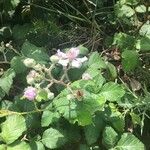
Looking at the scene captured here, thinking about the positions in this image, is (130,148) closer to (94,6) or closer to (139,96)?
(139,96)

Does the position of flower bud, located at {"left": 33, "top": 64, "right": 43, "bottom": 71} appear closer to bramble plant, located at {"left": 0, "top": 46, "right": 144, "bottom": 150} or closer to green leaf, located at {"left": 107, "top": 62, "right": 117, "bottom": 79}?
bramble plant, located at {"left": 0, "top": 46, "right": 144, "bottom": 150}

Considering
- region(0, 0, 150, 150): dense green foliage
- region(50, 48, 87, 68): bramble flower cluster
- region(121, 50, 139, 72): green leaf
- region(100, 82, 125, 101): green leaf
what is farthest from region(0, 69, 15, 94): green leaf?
region(121, 50, 139, 72): green leaf

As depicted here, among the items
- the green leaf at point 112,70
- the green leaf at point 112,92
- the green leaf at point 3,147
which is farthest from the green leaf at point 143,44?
the green leaf at point 3,147

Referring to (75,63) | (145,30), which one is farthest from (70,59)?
(145,30)

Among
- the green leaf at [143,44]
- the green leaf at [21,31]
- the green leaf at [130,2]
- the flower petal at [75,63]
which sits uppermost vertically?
the flower petal at [75,63]

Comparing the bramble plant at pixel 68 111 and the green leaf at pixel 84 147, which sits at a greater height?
the bramble plant at pixel 68 111

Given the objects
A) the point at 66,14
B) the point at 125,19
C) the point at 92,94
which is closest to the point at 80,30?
the point at 66,14

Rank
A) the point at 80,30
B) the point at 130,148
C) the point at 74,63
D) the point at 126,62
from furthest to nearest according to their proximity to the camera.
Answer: the point at 80,30, the point at 126,62, the point at 130,148, the point at 74,63

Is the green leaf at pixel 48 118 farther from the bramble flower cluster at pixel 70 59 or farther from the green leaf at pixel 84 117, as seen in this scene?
the bramble flower cluster at pixel 70 59
